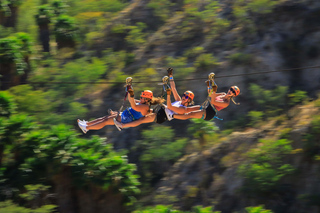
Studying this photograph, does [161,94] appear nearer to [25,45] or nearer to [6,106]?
[6,106]

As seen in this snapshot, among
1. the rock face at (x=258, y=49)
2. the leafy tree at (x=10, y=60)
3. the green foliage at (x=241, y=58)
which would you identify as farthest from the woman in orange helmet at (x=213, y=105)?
the leafy tree at (x=10, y=60)

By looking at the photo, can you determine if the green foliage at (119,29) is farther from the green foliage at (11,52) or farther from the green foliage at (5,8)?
the green foliage at (5,8)

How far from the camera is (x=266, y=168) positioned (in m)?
17.3

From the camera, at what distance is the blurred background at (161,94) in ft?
55.5

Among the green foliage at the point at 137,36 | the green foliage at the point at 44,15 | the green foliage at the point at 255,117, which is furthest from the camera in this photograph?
the green foliage at the point at 44,15

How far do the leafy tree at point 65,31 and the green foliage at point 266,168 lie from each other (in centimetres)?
1367

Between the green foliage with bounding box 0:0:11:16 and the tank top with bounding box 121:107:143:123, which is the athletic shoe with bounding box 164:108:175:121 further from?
the green foliage with bounding box 0:0:11:16

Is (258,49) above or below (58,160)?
above

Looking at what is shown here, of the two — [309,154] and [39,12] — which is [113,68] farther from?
[309,154]

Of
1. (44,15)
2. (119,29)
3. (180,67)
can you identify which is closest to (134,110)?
(180,67)

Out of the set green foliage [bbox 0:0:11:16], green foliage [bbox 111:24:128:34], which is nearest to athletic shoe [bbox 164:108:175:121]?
green foliage [bbox 111:24:128:34]

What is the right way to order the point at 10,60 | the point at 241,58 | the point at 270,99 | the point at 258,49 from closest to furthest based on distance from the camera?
the point at 270,99 < the point at 241,58 < the point at 258,49 < the point at 10,60

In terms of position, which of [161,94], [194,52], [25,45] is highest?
[25,45]

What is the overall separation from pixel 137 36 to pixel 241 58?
271 inches
